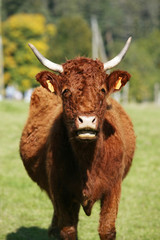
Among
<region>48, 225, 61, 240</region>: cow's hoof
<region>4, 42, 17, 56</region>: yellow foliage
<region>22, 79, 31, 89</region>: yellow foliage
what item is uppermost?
<region>4, 42, 17, 56</region>: yellow foliage

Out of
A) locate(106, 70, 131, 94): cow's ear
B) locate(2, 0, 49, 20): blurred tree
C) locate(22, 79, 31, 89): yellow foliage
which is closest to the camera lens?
locate(106, 70, 131, 94): cow's ear

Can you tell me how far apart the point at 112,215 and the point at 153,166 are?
632 cm

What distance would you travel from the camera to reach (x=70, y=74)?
16.3 ft

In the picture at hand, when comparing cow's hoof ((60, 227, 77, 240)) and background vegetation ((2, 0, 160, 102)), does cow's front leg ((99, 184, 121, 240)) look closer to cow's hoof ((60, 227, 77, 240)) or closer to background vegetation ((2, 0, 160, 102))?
cow's hoof ((60, 227, 77, 240))

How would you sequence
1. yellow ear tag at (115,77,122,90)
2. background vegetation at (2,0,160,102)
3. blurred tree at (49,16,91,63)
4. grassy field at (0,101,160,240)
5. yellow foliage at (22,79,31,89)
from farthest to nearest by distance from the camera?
blurred tree at (49,16,91,63) → background vegetation at (2,0,160,102) → yellow foliage at (22,79,31,89) → grassy field at (0,101,160,240) → yellow ear tag at (115,77,122,90)

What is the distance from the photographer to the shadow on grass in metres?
6.98

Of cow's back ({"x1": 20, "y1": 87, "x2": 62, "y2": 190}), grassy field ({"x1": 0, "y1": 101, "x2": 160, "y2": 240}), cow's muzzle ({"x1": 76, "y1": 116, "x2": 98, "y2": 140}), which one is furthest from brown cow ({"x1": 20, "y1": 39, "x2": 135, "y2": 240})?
grassy field ({"x1": 0, "y1": 101, "x2": 160, "y2": 240})

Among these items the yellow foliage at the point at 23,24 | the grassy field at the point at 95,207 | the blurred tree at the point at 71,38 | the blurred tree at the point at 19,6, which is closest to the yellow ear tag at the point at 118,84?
the grassy field at the point at 95,207

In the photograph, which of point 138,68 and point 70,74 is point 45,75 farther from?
point 138,68

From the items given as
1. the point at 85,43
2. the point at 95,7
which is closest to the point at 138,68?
the point at 85,43

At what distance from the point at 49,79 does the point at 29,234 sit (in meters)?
2.95

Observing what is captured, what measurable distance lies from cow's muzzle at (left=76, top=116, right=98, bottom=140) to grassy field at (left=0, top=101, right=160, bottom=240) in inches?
114

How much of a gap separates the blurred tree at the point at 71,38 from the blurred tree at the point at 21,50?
2.21 meters

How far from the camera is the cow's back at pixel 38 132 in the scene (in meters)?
6.29
